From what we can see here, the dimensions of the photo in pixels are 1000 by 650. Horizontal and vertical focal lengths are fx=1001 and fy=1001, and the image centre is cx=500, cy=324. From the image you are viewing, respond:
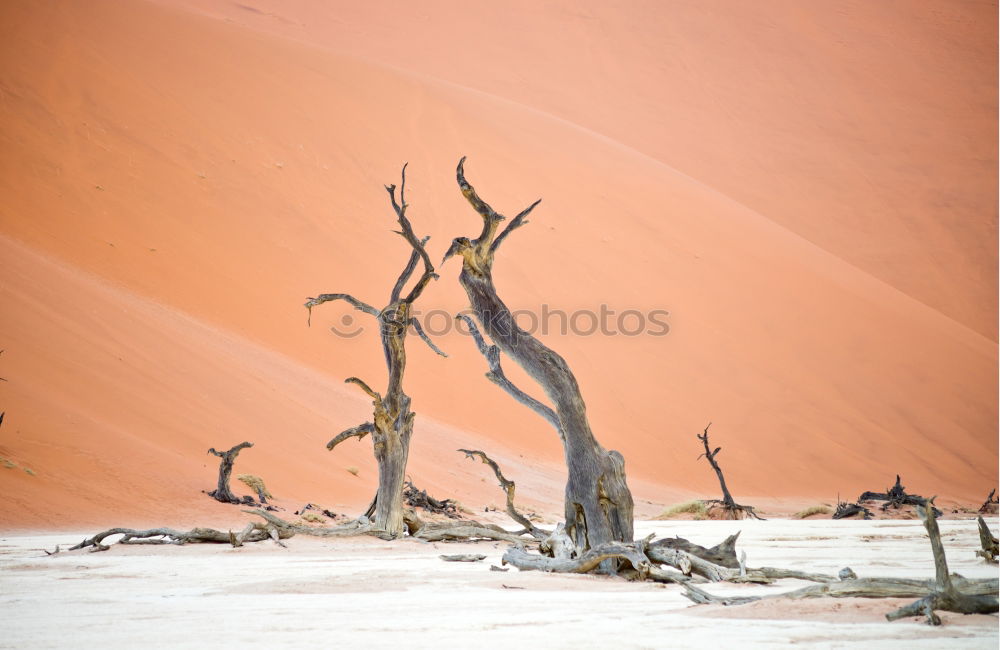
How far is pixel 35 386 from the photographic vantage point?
15.8m

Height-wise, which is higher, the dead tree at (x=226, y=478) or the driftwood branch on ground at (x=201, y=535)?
the dead tree at (x=226, y=478)

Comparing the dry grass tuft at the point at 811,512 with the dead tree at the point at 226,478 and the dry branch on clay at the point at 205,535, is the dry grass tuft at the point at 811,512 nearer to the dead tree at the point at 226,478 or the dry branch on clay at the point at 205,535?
the dead tree at the point at 226,478

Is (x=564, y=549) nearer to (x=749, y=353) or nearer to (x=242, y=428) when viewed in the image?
(x=242, y=428)

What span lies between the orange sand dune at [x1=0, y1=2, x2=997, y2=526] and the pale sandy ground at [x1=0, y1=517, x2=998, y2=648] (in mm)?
5750

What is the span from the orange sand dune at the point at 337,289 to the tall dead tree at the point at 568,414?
772 centimetres

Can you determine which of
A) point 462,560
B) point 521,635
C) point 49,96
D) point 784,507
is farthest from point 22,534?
point 49,96

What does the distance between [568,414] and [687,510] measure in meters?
13.4

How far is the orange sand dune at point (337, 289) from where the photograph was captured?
17516 mm

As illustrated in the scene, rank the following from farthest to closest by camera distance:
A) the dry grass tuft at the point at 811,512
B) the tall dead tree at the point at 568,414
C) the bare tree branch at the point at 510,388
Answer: the dry grass tuft at the point at 811,512, the bare tree branch at the point at 510,388, the tall dead tree at the point at 568,414

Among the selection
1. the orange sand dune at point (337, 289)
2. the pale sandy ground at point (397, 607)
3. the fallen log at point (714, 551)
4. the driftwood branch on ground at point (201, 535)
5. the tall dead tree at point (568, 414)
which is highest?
the orange sand dune at point (337, 289)

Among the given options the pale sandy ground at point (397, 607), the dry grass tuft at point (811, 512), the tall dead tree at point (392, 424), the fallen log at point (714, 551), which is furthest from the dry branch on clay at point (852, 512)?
the fallen log at point (714, 551)

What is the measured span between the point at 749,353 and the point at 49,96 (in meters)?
22.2

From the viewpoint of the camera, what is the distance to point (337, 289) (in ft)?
90.8

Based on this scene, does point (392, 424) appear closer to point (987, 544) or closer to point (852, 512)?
point (987, 544)
